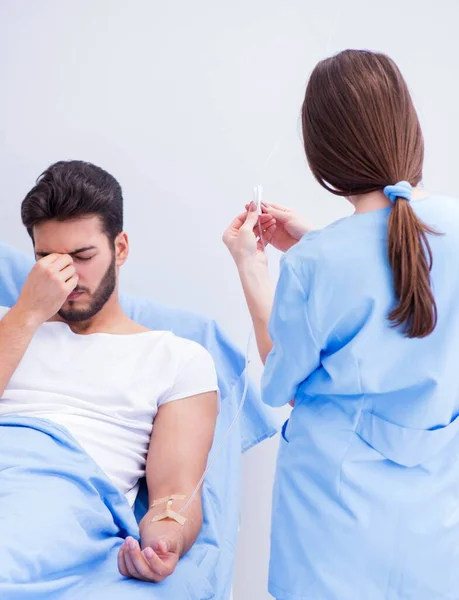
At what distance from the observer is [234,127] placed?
2158 mm

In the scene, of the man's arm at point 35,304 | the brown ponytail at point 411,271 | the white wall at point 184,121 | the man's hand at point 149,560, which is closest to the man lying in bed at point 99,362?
the man's arm at point 35,304

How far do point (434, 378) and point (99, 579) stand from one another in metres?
0.61

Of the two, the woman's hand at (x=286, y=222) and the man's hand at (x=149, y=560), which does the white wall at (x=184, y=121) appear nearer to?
the woman's hand at (x=286, y=222)

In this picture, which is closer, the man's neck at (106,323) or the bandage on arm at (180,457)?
the bandage on arm at (180,457)

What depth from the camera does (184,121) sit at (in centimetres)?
216

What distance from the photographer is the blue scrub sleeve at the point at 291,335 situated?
3.59 ft

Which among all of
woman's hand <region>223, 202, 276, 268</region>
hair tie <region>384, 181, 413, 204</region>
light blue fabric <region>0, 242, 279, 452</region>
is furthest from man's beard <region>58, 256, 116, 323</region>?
hair tie <region>384, 181, 413, 204</region>

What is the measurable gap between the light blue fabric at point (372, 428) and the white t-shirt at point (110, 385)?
56 centimetres

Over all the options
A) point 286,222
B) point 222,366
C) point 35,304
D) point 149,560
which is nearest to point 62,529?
point 149,560

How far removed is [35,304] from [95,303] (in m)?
0.16

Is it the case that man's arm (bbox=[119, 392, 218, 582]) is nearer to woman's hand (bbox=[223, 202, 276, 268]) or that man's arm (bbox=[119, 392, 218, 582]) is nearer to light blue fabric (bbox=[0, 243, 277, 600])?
light blue fabric (bbox=[0, 243, 277, 600])

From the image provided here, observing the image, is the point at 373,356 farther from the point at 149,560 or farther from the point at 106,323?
the point at 106,323

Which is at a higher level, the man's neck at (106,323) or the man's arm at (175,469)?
the man's neck at (106,323)

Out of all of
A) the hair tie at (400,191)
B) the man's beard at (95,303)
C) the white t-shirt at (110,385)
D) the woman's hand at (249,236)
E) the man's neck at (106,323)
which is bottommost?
the white t-shirt at (110,385)
